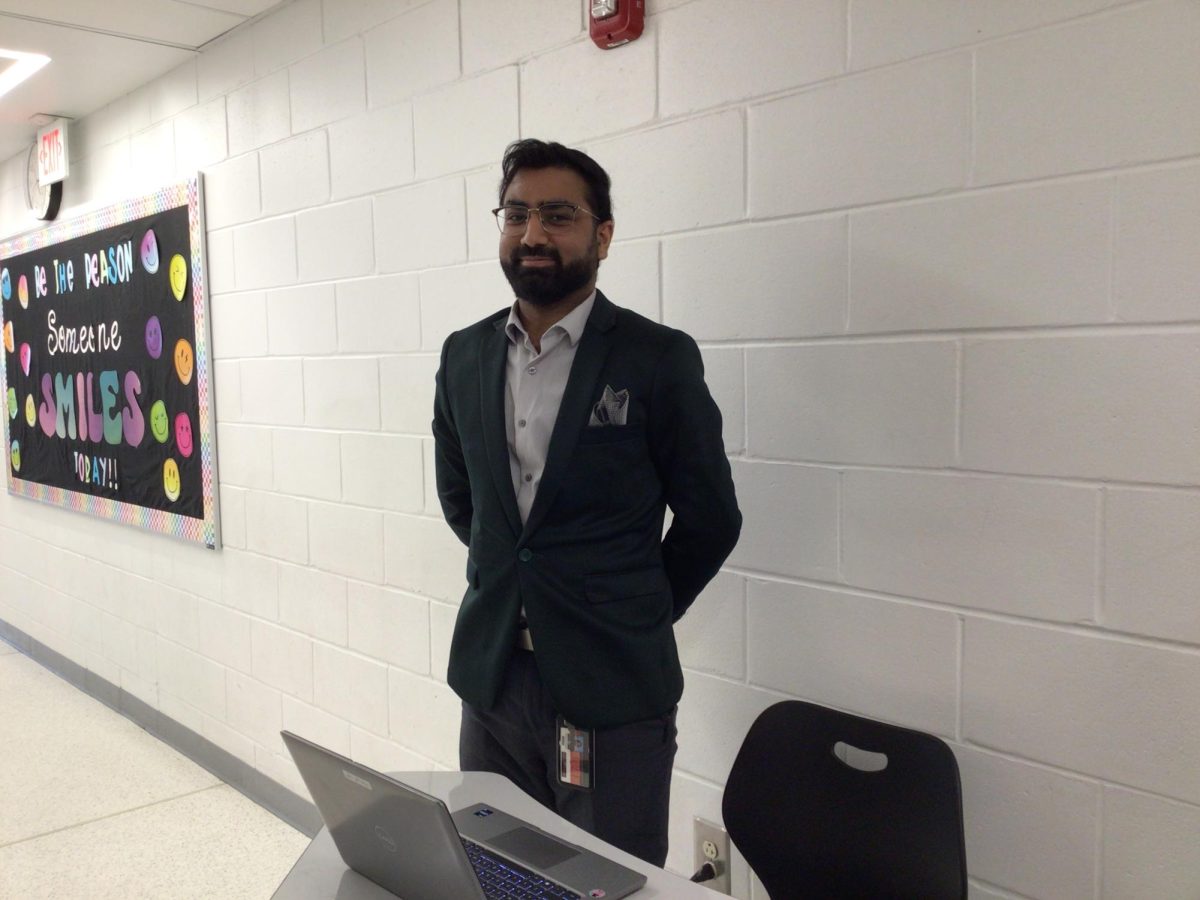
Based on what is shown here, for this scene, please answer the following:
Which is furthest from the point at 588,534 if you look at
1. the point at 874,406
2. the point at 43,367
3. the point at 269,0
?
the point at 43,367

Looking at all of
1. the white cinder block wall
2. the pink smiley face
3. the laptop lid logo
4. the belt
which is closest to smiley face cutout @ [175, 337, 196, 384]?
the pink smiley face

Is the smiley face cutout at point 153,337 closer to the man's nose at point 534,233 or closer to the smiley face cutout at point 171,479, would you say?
the smiley face cutout at point 171,479

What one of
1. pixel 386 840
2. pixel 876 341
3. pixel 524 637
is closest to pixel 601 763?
pixel 524 637

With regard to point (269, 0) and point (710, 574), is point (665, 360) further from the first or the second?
point (269, 0)

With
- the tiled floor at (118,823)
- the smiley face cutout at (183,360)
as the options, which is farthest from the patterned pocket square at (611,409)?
→ the smiley face cutout at (183,360)

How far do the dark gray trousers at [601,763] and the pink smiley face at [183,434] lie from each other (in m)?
2.32

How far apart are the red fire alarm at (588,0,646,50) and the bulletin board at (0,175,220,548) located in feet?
6.39

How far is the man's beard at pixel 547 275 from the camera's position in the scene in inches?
65.6

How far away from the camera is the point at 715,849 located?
2.01m

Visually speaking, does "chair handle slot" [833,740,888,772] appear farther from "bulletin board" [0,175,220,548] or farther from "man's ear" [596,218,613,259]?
"bulletin board" [0,175,220,548]

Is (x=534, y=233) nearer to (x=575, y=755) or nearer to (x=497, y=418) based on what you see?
(x=497, y=418)

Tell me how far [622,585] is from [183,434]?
257 cm

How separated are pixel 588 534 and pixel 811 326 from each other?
1.87 feet

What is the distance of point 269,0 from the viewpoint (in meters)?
2.95
